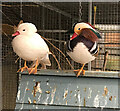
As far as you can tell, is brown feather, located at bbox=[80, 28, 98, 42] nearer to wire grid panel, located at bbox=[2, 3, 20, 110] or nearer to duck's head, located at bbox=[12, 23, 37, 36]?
duck's head, located at bbox=[12, 23, 37, 36]

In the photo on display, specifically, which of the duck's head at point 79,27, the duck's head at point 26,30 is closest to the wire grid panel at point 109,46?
the duck's head at point 79,27

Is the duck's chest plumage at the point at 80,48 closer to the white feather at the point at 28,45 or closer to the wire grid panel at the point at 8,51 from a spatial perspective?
the white feather at the point at 28,45

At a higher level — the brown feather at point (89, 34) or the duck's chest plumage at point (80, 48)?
the brown feather at point (89, 34)

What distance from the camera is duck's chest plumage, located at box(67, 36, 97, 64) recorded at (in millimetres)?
1615

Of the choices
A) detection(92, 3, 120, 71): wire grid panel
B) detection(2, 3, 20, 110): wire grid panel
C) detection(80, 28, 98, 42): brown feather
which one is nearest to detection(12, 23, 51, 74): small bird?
detection(80, 28, 98, 42): brown feather

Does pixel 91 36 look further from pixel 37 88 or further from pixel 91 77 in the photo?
pixel 37 88

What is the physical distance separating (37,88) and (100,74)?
Answer: 0.53 meters

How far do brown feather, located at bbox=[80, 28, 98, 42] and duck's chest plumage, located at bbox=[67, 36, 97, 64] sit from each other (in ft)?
0.08

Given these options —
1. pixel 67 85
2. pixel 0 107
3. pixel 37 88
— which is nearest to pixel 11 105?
pixel 0 107

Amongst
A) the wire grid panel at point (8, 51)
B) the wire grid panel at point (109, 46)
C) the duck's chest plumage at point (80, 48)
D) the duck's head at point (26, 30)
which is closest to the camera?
the duck's chest plumage at point (80, 48)

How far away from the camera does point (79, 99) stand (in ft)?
5.79

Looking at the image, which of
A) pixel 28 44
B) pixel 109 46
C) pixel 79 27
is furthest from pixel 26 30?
pixel 109 46

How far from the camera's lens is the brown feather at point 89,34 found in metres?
1.62

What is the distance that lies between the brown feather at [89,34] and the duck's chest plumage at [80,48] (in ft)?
0.08
